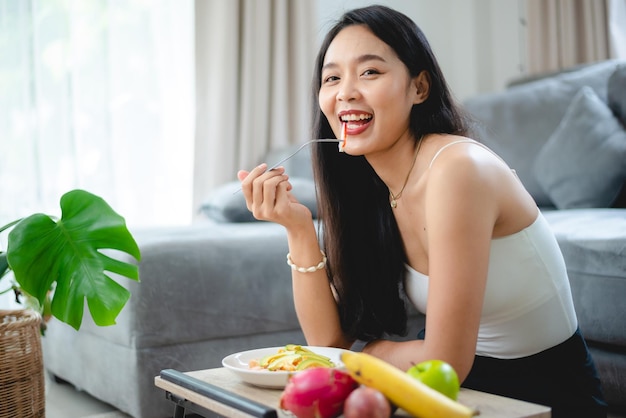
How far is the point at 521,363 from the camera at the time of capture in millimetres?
1282

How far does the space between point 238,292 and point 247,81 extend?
1.73 meters

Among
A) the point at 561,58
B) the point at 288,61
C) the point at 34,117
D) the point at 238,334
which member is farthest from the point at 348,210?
the point at 561,58

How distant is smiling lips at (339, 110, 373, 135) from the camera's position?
131cm

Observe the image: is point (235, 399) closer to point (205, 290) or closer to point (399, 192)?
point (399, 192)

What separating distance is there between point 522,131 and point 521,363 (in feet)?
5.93

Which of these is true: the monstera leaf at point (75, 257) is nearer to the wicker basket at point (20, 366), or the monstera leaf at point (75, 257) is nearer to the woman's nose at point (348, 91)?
the wicker basket at point (20, 366)

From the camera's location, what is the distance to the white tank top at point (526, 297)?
123cm

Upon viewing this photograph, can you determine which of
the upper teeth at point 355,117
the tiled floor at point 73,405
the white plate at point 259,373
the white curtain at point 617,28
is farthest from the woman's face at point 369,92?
the white curtain at point 617,28

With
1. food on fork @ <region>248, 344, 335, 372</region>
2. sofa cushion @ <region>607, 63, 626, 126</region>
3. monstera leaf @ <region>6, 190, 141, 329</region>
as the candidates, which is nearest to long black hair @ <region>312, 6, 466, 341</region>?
food on fork @ <region>248, 344, 335, 372</region>

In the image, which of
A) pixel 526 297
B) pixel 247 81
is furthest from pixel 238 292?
pixel 247 81

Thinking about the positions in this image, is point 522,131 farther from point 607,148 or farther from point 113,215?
point 113,215

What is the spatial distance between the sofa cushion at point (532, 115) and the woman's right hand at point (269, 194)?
1518mm

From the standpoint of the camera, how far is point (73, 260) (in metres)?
1.62

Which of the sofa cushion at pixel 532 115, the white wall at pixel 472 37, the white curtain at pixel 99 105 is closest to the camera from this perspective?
the sofa cushion at pixel 532 115
